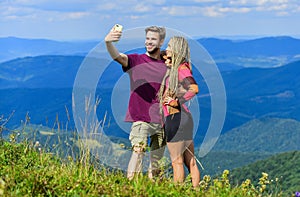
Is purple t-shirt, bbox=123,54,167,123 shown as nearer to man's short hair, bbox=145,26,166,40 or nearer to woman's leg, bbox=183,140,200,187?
man's short hair, bbox=145,26,166,40

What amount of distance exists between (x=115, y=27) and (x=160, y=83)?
0.74 meters

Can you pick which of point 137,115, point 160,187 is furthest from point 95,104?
point 160,187

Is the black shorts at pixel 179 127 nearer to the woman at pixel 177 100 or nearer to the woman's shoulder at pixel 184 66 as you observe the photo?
the woman at pixel 177 100

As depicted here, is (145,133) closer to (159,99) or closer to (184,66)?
(159,99)

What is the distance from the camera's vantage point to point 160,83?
17.3 ft

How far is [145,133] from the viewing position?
5145 mm

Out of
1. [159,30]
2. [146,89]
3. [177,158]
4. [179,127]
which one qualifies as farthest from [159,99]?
[159,30]

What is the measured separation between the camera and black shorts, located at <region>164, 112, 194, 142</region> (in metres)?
4.95

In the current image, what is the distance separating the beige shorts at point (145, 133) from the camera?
16.8ft

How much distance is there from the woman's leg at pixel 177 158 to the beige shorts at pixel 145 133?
273mm

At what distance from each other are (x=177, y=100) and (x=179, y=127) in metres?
0.26

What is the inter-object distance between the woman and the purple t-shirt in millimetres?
→ 178

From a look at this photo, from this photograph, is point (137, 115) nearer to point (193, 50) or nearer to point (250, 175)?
point (193, 50)

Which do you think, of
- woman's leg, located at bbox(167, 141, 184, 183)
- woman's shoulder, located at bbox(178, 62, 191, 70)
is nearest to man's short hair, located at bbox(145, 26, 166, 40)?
woman's shoulder, located at bbox(178, 62, 191, 70)
